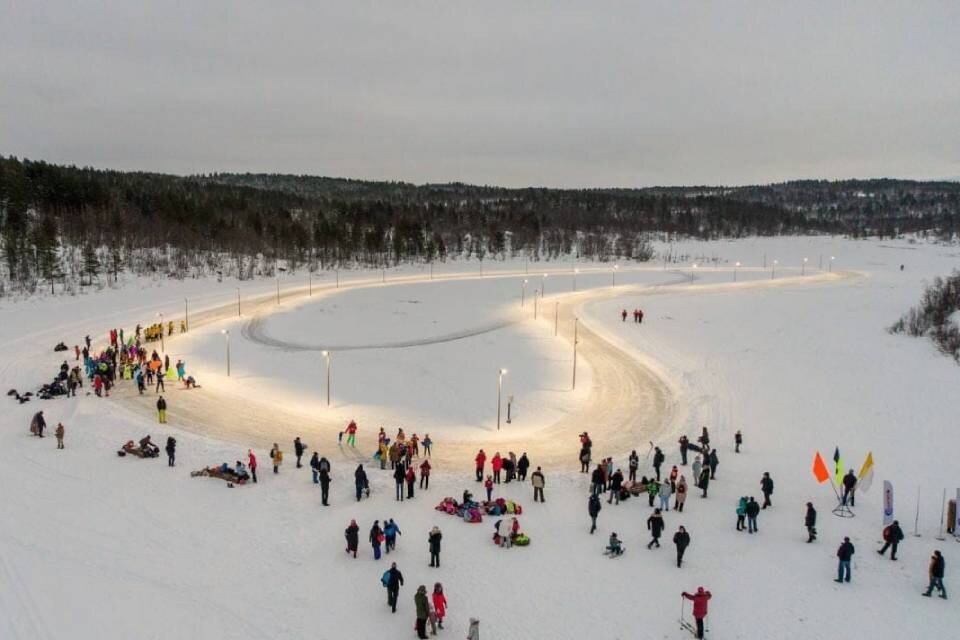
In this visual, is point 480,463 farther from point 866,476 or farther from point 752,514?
point 866,476

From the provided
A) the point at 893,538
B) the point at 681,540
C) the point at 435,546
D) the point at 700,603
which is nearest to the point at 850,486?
the point at 893,538

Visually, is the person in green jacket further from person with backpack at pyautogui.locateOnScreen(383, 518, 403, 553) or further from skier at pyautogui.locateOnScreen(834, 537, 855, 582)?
skier at pyautogui.locateOnScreen(834, 537, 855, 582)

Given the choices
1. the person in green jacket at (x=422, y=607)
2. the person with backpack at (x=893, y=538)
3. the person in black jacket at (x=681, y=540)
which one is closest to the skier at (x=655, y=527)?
the person in black jacket at (x=681, y=540)

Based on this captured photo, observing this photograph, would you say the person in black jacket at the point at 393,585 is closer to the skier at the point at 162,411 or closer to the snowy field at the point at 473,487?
the snowy field at the point at 473,487

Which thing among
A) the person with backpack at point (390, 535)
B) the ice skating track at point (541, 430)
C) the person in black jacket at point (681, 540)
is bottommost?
the ice skating track at point (541, 430)

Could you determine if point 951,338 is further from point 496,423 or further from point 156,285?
point 156,285
